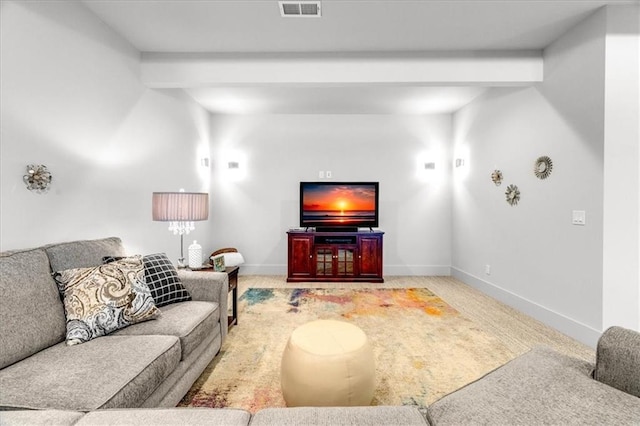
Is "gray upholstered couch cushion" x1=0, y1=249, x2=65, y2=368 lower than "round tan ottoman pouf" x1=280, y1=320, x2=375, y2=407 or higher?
higher

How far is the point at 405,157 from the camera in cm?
529

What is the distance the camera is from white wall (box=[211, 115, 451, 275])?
5270mm

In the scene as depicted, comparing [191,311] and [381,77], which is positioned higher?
[381,77]

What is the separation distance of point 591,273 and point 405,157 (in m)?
3.13

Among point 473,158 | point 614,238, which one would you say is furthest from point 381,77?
point 614,238

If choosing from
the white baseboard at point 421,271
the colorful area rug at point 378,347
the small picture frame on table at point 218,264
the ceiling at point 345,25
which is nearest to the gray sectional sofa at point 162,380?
the colorful area rug at point 378,347

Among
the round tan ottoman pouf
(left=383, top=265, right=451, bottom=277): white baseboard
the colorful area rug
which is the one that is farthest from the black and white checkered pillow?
(left=383, top=265, right=451, bottom=277): white baseboard

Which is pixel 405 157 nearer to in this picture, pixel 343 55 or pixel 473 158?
pixel 473 158

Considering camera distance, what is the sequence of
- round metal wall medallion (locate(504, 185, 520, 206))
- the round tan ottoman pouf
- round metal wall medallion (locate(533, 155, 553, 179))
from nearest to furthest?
the round tan ottoman pouf
round metal wall medallion (locate(533, 155, 553, 179))
round metal wall medallion (locate(504, 185, 520, 206))

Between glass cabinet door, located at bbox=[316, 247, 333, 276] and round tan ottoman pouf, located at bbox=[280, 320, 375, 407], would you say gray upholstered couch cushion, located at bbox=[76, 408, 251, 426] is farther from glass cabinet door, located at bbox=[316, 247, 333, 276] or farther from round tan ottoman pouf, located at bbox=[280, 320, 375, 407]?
glass cabinet door, located at bbox=[316, 247, 333, 276]

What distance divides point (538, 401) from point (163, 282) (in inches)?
85.2

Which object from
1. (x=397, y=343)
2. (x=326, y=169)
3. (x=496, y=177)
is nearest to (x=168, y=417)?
(x=397, y=343)

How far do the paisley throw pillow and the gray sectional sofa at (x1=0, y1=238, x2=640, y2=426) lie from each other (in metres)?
0.05

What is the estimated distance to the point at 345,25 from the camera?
2801mm
